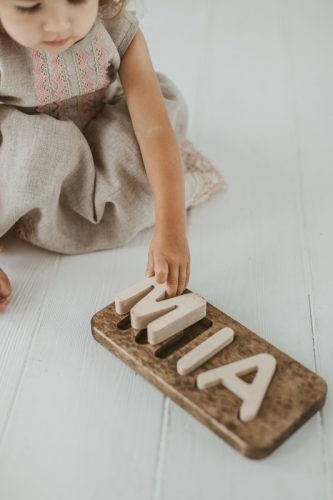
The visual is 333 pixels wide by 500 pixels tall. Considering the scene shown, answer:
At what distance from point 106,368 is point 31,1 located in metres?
0.50

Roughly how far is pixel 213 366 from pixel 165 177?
1.09 feet

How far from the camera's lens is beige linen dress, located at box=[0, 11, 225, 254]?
1.05 metres

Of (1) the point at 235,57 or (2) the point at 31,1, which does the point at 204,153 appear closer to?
(1) the point at 235,57

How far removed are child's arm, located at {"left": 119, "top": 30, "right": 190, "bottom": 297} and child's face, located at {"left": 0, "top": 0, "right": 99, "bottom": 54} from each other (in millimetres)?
204

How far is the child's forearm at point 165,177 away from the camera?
1.02m

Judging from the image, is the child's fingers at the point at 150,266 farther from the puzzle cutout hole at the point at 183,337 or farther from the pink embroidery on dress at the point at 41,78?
the pink embroidery on dress at the point at 41,78

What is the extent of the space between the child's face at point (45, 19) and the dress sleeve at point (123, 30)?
181mm

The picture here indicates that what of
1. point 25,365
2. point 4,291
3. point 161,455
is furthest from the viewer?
point 4,291

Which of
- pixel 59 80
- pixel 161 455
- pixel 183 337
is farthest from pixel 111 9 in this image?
pixel 161 455

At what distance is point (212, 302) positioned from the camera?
1.04 meters

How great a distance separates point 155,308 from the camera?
939mm

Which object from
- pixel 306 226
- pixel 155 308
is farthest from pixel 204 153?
pixel 155 308

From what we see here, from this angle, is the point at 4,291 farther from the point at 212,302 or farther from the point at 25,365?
the point at 212,302

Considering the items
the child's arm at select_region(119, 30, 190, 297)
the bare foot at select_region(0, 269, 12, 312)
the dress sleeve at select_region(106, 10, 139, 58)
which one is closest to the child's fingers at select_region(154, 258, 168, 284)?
the child's arm at select_region(119, 30, 190, 297)
